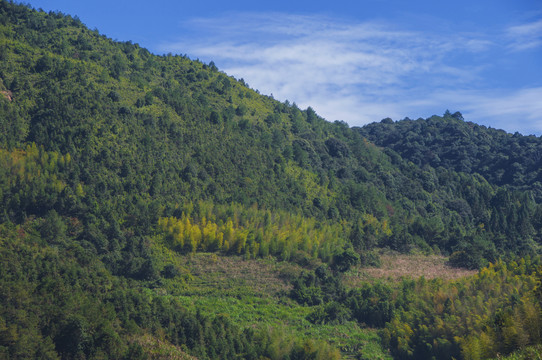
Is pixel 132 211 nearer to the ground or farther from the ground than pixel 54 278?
farther from the ground

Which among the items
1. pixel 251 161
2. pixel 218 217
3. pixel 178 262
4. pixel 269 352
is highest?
pixel 251 161

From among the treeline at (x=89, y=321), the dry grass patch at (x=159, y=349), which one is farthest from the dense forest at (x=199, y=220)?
the dry grass patch at (x=159, y=349)

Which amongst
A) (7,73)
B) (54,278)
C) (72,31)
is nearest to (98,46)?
(72,31)

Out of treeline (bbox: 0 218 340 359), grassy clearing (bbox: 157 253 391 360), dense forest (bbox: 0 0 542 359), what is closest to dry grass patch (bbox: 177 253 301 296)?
grassy clearing (bbox: 157 253 391 360)

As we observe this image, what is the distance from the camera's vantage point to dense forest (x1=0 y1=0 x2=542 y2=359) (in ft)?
218

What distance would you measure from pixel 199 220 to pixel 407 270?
114ft

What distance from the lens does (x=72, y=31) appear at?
144 m

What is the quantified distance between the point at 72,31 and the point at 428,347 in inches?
4283

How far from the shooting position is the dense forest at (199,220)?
6656 cm

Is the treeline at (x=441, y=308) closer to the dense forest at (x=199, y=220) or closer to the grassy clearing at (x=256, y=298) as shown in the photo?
the dense forest at (x=199, y=220)

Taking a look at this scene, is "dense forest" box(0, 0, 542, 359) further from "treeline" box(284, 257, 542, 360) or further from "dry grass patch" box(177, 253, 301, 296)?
"dry grass patch" box(177, 253, 301, 296)

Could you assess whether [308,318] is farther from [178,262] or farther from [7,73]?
[7,73]

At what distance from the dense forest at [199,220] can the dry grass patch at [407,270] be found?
86.3 inches

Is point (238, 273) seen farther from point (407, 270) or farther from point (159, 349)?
point (159, 349)
